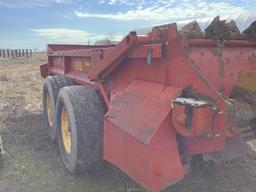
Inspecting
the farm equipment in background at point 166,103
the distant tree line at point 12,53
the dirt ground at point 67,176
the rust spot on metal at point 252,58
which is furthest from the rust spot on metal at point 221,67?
the distant tree line at point 12,53

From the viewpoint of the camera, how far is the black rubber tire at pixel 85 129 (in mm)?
3523

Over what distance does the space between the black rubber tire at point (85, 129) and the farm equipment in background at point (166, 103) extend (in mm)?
10

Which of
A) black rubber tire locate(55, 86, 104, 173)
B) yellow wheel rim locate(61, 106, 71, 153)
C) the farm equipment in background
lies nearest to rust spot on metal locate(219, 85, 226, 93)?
the farm equipment in background

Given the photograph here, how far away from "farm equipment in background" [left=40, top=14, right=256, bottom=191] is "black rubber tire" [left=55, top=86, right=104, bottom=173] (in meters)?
0.01

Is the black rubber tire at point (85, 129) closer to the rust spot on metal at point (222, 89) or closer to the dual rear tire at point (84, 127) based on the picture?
the dual rear tire at point (84, 127)

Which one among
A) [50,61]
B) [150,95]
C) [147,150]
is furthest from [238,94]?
[50,61]

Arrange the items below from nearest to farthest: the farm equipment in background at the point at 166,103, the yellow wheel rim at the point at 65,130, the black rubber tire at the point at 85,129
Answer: the farm equipment in background at the point at 166,103 < the black rubber tire at the point at 85,129 < the yellow wheel rim at the point at 65,130

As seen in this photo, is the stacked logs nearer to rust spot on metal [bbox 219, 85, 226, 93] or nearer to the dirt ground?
rust spot on metal [bbox 219, 85, 226, 93]

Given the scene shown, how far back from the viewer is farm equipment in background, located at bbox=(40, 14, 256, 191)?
2.61 meters

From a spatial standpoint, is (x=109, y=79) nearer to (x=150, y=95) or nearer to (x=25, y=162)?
(x=150, y=95)

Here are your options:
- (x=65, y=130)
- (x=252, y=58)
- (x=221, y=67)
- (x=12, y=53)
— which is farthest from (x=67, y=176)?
(x=12, y=53)

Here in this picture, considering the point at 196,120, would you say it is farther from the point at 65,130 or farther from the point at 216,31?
the point at 65,130

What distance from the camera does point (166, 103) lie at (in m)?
2.66

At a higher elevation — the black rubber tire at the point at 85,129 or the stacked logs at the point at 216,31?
the stacked logs at the point at 216,31
